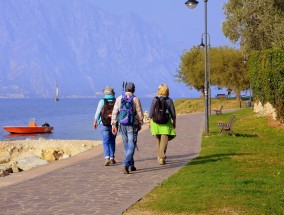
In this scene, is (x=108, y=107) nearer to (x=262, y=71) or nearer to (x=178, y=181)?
(x=178, y=181)

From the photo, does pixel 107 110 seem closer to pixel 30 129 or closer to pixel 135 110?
pixel 135 110

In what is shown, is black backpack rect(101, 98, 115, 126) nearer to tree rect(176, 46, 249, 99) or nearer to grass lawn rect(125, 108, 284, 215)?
grass lawn rect(125, 108, 284, 215)

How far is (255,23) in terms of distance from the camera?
37219 millimetres

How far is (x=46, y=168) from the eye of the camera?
43.5 ft

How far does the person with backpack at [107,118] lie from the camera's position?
1284 cm

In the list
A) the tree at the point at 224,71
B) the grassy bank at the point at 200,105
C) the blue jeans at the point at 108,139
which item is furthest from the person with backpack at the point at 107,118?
the tree at the point at 224,71

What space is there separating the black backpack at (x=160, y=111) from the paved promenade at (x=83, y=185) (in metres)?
1.13

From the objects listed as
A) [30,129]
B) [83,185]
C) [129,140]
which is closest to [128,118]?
[129,140]

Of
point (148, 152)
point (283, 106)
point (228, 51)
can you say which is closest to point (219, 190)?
point (148, 152)

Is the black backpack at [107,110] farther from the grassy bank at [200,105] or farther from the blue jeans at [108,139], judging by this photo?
the grassy bank at [200,105]

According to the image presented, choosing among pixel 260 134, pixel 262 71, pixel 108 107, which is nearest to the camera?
pixel 108 107

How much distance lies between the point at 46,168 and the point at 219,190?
5703 millimetres

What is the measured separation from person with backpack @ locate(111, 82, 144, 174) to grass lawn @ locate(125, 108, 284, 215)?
48.3 inches

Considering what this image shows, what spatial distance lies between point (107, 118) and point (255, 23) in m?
26.7
